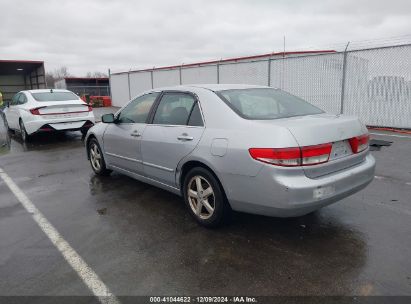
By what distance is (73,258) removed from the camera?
10.6ft

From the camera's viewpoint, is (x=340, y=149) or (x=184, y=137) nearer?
(x=340, y=149)

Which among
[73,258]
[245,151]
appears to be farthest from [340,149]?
[73,258]

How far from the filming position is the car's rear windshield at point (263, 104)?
12.0ft

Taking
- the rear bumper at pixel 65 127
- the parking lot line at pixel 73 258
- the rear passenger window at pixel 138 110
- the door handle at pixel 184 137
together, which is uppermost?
the rear passenger window at pixel 138 110

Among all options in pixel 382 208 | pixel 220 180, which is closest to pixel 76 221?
pixel 220 180

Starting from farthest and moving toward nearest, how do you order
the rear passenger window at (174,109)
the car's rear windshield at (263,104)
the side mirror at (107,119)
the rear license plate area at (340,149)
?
the side mirror at (107,119)
the rear passenger window at (174,109)
the car's rear windshield at (263,104)
the rear license plate area at (340,149)

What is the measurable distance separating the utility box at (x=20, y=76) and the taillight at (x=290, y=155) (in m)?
26.3

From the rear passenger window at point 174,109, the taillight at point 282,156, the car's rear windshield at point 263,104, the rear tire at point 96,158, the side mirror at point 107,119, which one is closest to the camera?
the taillight at point 282,156

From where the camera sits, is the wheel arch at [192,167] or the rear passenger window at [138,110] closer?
the wheel arch at [192,167]

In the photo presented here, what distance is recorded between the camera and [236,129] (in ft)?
11.1

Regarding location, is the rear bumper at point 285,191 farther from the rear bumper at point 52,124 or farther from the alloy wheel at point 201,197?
the rear bumper at point 52,124

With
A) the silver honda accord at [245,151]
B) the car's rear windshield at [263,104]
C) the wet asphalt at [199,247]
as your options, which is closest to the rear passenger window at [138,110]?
the silver honda accord at [245,151]

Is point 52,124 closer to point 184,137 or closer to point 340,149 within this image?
point 184,137

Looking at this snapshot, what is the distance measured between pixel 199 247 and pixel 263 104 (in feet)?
5.51
